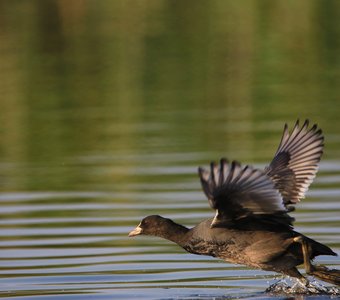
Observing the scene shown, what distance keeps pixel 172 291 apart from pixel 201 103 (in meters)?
10.3

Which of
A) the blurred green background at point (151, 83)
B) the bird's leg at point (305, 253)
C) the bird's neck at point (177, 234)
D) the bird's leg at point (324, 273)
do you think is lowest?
the bird's leg at point (324, 273)

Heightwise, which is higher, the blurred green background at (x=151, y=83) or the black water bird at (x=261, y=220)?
the blurred green background at (x=151, y=83)

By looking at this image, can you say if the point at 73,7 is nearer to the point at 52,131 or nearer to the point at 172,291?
the point at 52,131

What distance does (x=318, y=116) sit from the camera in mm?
17609

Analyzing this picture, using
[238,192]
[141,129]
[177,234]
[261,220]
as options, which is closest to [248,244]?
[261,220]

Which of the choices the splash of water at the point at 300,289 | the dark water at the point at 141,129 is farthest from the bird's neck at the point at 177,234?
the splash of water at the point at 300,289

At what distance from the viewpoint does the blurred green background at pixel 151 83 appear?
1612cm

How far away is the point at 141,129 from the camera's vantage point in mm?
17719

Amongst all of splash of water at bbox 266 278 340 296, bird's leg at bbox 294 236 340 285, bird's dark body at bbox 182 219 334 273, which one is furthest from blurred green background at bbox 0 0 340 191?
bird's leg at bbox 294 236 340 285

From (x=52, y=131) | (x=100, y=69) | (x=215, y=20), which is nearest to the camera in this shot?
(x=52, y=131)

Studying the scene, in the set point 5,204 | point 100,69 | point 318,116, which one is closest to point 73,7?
point 100,69

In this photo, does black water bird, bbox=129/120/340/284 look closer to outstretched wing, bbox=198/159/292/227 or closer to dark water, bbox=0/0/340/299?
outstretched wing, bbox=198/159/292/227

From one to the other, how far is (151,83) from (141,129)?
193 inches

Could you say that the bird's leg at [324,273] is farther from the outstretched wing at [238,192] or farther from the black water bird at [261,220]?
the outstretched wing at [238,192]
